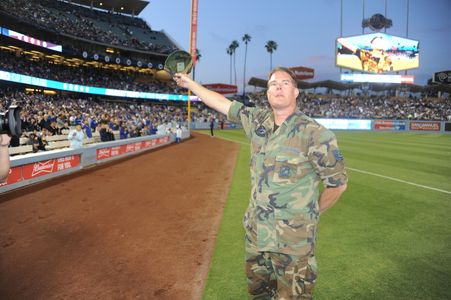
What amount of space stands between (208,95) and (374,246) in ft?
14.7

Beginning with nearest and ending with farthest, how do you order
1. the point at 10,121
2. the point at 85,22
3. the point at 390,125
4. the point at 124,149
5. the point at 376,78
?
the point at 10,121
the point at 124,149
the point at 390,125
the point at 376,78
the point at 85,22

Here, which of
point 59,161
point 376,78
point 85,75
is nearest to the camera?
point 59,161

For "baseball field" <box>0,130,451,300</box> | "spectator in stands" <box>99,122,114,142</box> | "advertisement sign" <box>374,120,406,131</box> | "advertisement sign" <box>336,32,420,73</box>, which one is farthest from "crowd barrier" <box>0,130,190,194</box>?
"advertisement sign" <box>336,32,420,73</box>

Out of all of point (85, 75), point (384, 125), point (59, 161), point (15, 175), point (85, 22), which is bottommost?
point (15, 175)

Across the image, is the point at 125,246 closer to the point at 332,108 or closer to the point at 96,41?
the point at 96,41

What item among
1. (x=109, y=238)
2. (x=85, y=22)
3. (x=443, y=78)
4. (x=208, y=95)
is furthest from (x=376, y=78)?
(x=208, y=95)

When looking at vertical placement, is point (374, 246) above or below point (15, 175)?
below

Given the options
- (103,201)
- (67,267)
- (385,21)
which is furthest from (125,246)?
(385,21)

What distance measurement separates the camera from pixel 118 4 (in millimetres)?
73688

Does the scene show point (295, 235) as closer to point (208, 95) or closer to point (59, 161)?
point (208, 95)

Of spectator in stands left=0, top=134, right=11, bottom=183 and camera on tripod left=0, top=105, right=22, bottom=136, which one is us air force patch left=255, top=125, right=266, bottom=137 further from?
spectator in stands left=0, top=134, right=11, bottom=183

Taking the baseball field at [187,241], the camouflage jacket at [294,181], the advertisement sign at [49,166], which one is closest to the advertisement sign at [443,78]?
the baseball field at [187,241]

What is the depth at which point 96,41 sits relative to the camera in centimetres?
5791

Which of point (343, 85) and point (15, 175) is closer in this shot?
point (15, 175)
